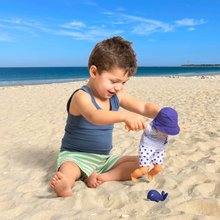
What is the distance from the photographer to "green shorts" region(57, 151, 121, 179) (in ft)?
9.57

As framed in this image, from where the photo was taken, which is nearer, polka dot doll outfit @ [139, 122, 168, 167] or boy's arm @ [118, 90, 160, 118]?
polka dot doll outfit @ [139, 122, 168, 167]

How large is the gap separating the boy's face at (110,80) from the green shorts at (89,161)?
62 centimetres

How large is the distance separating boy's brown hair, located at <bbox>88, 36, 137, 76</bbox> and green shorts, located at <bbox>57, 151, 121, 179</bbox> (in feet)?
2.60

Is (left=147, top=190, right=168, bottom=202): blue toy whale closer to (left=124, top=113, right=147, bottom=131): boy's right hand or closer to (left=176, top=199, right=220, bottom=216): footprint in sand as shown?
(left=176, top=199, right=220, bottom=216): footprint in sand

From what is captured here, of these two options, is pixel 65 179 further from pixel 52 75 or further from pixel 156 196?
pixel 52 75

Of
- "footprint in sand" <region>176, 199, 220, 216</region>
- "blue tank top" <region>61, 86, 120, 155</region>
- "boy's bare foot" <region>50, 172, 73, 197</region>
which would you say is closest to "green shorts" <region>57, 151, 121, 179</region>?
"blue tank top" <region>61, 86, 120, 155</region>

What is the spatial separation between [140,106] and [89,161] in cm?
69

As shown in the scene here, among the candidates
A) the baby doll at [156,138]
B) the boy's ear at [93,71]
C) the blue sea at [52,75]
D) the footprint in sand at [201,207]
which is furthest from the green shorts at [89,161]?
the blue sea at [52,75]

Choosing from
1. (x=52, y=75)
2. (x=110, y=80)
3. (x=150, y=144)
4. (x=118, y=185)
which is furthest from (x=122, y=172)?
(x=52, y=75)

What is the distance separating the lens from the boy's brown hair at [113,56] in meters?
2.65

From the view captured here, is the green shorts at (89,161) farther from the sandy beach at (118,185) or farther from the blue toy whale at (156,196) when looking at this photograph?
the blue toy whale at (156,196)

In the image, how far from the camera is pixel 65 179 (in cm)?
261

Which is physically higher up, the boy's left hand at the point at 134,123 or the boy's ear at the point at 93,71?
the boy's ear at the point at 93,71

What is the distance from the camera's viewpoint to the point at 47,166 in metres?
3.55
